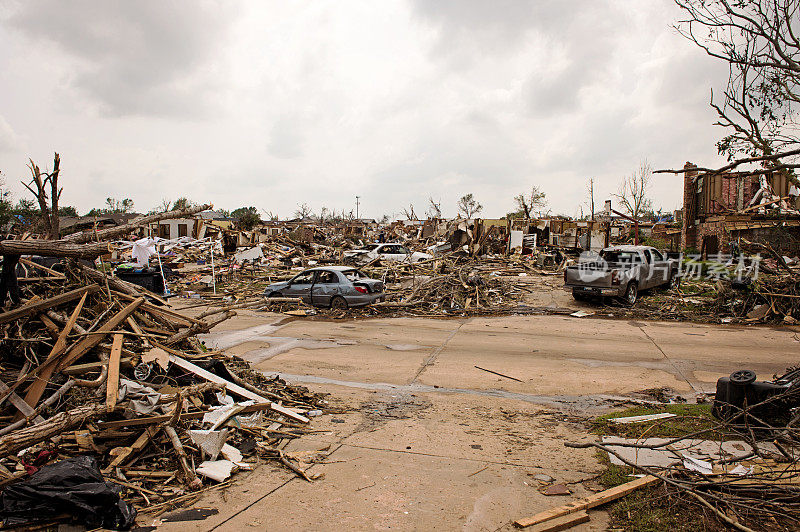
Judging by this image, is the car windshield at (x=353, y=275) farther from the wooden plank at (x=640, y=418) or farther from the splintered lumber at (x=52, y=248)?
the wooden plank at (x=640, y=418)

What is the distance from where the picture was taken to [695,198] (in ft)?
89.6

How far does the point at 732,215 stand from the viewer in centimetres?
2309

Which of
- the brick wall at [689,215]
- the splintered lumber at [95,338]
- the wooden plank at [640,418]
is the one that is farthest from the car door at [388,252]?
the wooden plank at [640,418]

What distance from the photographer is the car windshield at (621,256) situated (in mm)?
18603

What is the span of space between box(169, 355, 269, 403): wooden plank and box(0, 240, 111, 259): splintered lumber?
64.2 inches

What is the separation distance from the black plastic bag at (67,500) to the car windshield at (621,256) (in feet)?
59.1

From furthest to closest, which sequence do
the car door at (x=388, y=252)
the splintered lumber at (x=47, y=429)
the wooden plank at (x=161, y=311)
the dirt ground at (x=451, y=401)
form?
1. the car door at (x=388, y=252)
2. the wooden plank at (x=161, y=311)
3. the dirt ground at (x=451, y=401)
4. the splintered lumber at (x=47, y=429)

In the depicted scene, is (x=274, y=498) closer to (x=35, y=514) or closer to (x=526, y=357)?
(x=35, y=514)

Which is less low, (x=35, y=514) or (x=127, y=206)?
(x=127, y=206)

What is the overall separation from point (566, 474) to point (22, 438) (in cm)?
508

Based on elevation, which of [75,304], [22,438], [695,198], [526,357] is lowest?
[526,357]

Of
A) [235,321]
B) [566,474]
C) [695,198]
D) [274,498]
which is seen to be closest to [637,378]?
[566,474]

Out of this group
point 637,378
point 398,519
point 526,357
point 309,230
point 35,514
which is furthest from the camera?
point 309,230

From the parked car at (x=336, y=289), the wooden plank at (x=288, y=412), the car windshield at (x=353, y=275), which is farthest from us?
the car windshield at (x=353, y=275)
